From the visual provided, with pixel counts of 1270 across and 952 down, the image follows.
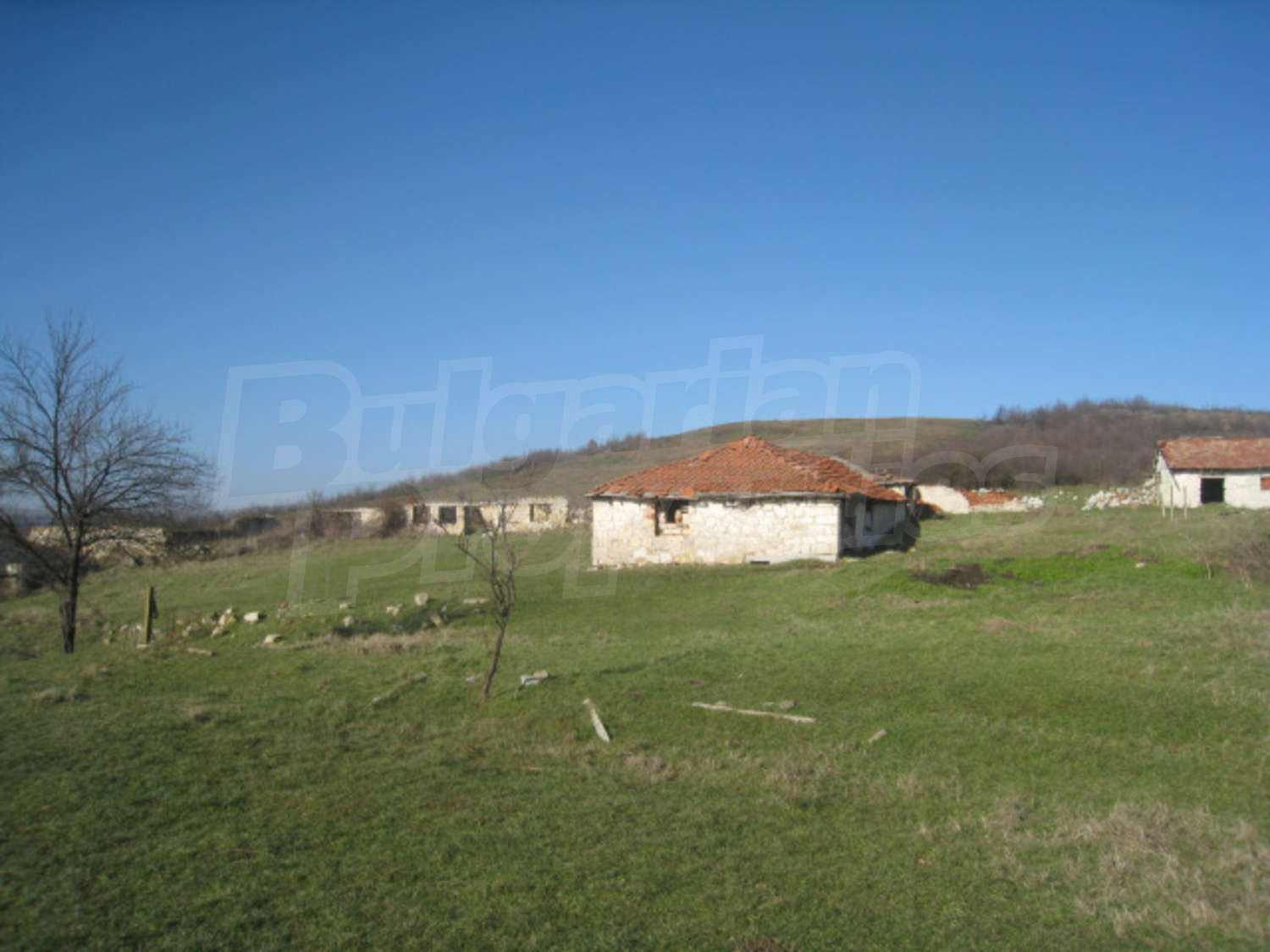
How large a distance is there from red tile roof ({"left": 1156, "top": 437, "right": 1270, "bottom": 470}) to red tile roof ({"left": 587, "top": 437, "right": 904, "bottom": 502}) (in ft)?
44.2

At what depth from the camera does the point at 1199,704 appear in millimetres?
9062

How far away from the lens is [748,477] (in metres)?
23.8

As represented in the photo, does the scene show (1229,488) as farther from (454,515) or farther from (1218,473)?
(454,515)

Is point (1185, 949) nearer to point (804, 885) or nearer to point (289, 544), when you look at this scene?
point (804, 885)

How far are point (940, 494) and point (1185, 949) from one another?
35.5 meters

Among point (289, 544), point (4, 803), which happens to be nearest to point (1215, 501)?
point (4, 803)

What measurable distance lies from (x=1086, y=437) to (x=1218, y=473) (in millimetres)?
32697

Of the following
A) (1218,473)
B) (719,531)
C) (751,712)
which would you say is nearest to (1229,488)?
(1218,473)

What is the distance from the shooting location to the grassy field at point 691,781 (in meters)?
5.05

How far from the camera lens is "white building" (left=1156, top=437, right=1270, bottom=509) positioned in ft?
100

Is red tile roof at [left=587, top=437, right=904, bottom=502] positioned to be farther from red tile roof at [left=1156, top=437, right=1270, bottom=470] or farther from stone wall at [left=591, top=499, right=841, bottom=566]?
red tile roof at [left=1156, top=437, right=1270, bottom=470]

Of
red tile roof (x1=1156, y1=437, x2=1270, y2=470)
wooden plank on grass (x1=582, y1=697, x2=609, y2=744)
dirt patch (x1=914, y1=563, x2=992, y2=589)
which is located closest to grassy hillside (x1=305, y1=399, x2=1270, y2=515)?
red tile roof (x1=1156, y1=437, x2=1270, y2=470)

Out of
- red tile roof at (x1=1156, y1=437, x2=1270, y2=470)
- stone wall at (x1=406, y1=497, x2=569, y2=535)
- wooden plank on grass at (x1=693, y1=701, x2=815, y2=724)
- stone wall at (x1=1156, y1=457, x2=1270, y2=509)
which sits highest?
red tile roof at (x1=1156, y1=437, x2=1270, y2=470)

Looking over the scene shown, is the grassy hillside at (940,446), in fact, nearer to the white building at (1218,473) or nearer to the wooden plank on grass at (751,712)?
the white building at (1218,473)
